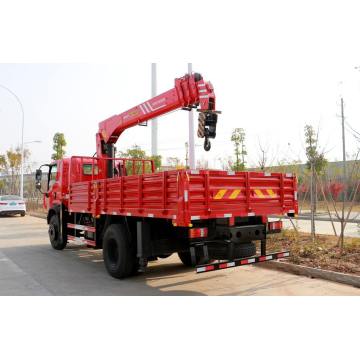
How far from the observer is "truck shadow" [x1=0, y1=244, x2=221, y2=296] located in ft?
19.6

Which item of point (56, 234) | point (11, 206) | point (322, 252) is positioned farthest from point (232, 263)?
point (11, 206)

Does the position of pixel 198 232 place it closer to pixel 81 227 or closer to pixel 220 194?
pixel 220 194

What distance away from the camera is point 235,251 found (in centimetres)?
571

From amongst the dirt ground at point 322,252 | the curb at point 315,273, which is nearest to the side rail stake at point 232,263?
the curb at point 315,273

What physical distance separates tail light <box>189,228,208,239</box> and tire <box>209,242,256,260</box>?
34cm

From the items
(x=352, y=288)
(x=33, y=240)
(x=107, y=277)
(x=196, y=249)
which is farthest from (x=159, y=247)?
(x=33, y=240)

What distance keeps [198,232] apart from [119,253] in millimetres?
1835

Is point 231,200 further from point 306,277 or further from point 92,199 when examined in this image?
point 92,199

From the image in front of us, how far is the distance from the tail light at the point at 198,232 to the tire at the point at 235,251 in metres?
0.34

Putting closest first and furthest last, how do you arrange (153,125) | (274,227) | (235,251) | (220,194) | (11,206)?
(220,194) → (235,251) → (274,227) → (153,125) → (11,206)

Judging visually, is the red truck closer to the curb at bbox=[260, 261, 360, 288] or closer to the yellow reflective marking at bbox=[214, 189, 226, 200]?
the yellow reflective marking at bbox=[214, 189, 226, 200]

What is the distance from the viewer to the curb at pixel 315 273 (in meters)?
6.07

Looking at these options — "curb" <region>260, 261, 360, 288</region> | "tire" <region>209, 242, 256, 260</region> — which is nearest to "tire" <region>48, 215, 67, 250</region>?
"curb" <region>260, 261, 360, 288</region>

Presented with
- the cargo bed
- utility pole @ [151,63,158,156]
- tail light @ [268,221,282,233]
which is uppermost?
utility pole @ [151,63,158,156]
